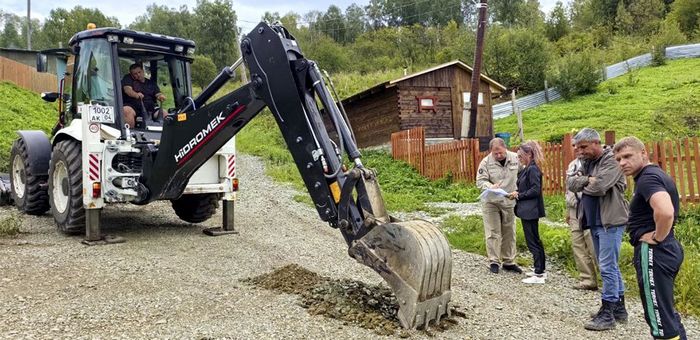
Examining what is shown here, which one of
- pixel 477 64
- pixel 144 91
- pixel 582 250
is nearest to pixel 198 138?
pixel 144 91

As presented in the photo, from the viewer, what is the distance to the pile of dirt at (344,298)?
15.6 ft

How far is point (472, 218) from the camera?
33.5 ft

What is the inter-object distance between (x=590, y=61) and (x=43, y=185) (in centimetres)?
3281

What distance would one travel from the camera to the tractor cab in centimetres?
807

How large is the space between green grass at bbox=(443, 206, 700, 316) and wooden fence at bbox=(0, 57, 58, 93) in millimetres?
24770

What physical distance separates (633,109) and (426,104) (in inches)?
386

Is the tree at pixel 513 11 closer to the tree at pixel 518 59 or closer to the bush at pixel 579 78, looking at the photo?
the tree at pixel 518 59

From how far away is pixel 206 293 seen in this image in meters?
5.71

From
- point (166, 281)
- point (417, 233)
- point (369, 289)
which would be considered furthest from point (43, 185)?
point (417, 233)

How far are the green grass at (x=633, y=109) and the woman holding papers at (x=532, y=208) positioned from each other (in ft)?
52.2

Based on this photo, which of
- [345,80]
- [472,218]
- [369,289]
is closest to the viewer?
[369,289]

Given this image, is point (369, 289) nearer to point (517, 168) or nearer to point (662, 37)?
point (517, 168)

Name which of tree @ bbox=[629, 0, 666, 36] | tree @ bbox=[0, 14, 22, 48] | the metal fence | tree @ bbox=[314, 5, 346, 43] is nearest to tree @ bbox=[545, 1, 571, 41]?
tree @ bbox=[629, 0, 666, 36]

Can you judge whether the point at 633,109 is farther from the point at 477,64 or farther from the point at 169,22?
the point at 169,22
